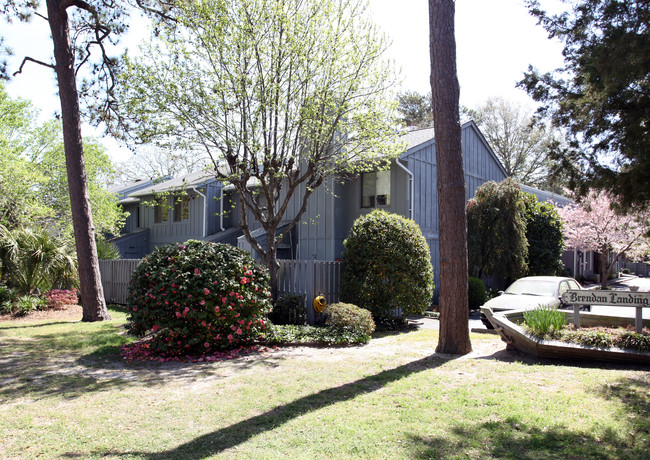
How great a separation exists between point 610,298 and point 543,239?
39.8ft

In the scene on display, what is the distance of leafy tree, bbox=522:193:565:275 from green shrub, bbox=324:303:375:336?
36.8 ft

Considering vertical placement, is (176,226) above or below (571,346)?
above

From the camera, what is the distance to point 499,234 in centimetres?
1717

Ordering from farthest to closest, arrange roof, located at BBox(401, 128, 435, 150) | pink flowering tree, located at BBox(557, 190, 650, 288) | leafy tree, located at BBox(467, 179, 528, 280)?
pink flowering tree, located at BBox(557, 190, 650, 288)
roof, located at BBox(401, 128, 435, 150)
leafy tree, located at BBox(467, 179, 528, 280)

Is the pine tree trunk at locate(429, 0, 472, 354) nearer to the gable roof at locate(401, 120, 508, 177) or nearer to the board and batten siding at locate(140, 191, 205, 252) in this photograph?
the gable roof at locate(401, 120, 508, 177)

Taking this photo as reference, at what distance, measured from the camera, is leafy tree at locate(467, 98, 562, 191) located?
38.8m

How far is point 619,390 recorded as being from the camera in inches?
223

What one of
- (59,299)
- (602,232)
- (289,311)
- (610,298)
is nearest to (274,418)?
(610,298)

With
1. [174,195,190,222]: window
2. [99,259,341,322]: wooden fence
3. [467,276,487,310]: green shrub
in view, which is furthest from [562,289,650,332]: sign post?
[174,195,190,222]: window

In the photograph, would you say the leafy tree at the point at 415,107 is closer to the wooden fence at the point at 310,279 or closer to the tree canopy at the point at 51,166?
the tree canopy at the point at 51,166

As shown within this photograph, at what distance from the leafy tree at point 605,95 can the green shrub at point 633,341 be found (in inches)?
76.8

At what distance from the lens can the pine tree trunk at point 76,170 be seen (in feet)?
41.3

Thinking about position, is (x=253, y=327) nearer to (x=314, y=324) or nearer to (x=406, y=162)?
(x=314, y=324)

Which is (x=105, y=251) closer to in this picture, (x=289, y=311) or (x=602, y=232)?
(x=289, y=311)
